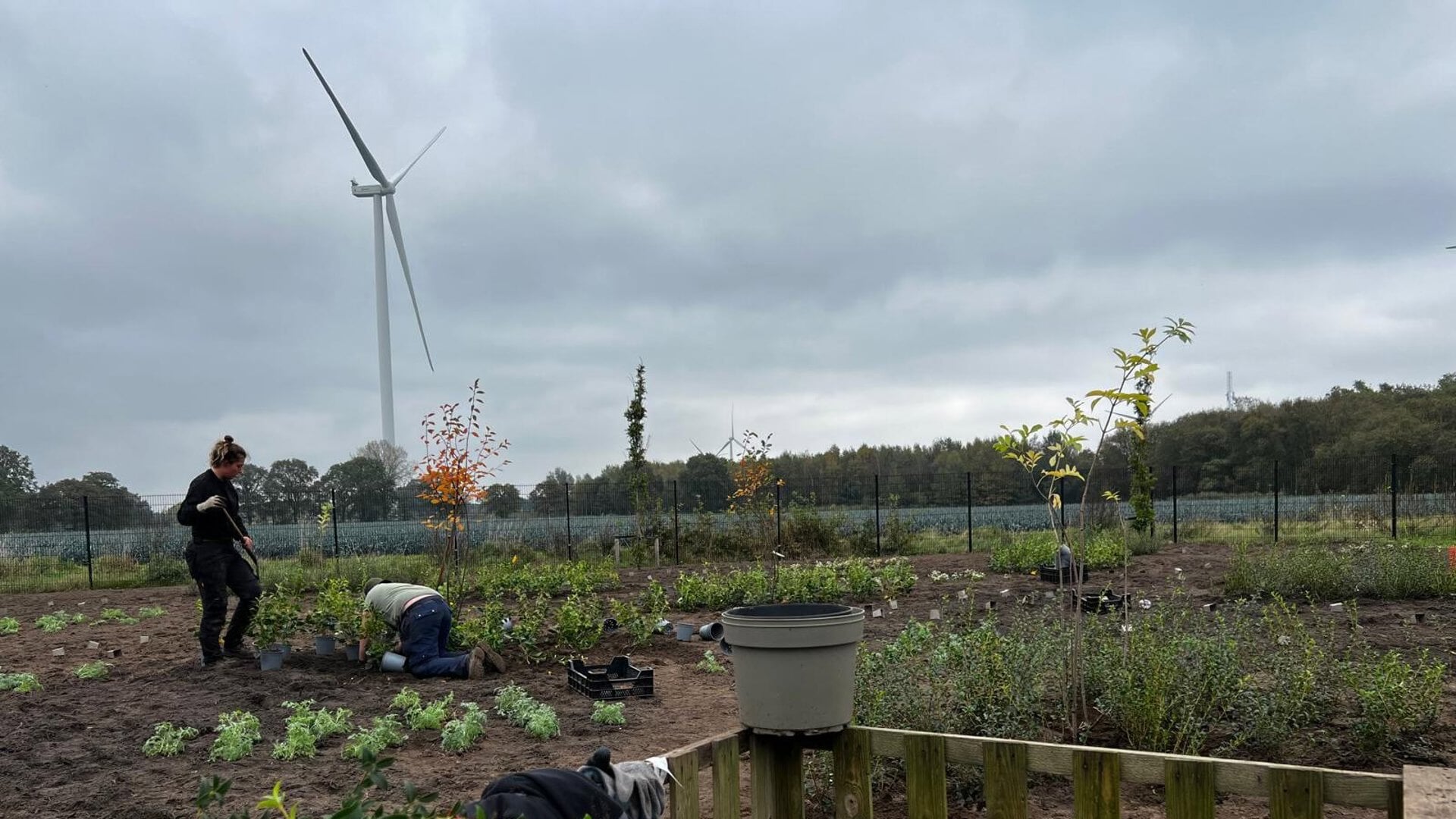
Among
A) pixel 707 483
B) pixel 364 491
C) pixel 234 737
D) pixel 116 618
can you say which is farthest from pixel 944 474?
pixel 234 737

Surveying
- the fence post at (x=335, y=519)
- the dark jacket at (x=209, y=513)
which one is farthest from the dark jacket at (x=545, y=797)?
the fence post at (x=335, y=519)

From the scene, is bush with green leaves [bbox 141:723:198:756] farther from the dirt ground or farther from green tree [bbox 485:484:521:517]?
green tree [bbox 485:484:521:517]

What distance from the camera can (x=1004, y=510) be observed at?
30969 mm

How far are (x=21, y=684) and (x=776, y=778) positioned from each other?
659cm

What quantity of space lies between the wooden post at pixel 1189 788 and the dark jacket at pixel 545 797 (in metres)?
1.66

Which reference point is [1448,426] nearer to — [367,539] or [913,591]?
[913,591]

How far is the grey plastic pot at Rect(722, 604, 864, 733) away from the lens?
347 centimetres

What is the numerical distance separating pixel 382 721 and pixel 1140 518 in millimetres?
17486

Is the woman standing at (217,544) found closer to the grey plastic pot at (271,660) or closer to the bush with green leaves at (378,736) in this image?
the grey plastic pot at (271,660)

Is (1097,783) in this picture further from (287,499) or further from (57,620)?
(287,499)

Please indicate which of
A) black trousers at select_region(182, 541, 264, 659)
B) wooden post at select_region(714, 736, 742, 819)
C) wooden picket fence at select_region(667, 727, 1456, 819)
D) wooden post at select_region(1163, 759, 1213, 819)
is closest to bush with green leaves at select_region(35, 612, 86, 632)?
black trousers at select_region(182, 541, 264, 659)

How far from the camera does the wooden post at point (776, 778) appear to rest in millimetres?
3656

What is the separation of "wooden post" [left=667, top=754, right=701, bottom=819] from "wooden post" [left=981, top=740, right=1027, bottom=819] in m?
0.95

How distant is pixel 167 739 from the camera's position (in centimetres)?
563
